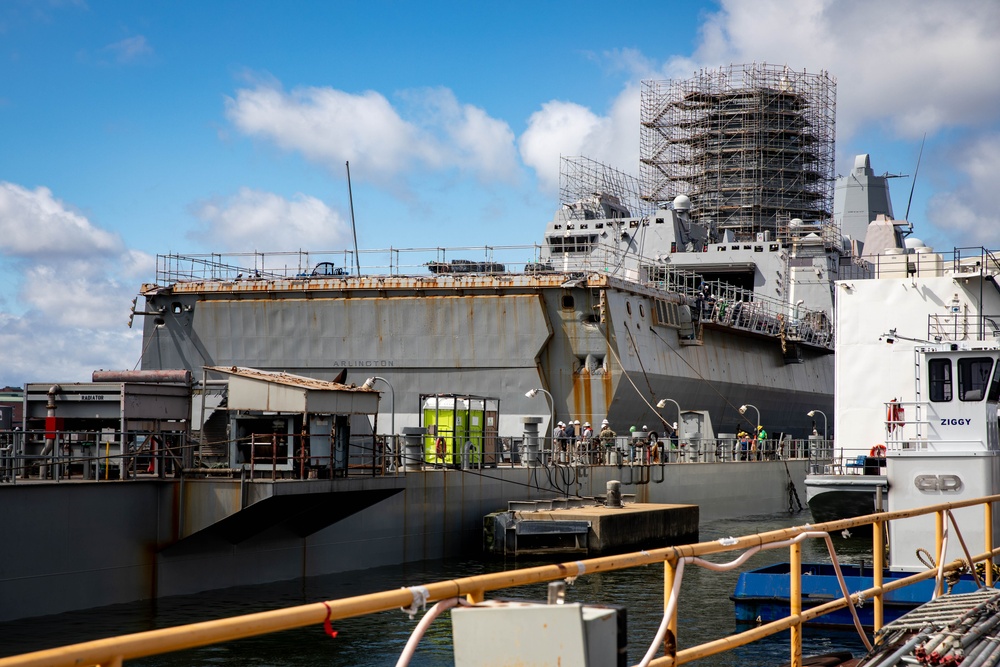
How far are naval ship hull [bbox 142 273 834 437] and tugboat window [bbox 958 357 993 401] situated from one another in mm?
15427

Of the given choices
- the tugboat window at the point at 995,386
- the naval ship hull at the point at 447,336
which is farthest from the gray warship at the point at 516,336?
the tugboat window at the point at 995,386

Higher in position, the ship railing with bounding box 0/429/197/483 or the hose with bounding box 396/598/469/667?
the ship railing with bounding box 0/429/197/483

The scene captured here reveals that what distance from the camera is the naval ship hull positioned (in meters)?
33.3

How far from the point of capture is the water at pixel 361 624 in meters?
13.2

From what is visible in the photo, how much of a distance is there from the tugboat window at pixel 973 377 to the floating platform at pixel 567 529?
7.82 metres

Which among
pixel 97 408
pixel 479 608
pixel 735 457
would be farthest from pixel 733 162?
pixel 479 608

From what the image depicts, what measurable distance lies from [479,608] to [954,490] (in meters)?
11.3

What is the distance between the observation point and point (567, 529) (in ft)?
73.4

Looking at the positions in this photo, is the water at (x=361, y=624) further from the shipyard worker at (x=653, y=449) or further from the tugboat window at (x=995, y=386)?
the shipyard worker at (x=653, y=449)

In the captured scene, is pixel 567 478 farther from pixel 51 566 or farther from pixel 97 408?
pixel 51 566

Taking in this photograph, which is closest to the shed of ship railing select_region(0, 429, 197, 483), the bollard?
ship railing select_region(0, 429, 197, 483)

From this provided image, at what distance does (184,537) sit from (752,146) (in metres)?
54.8

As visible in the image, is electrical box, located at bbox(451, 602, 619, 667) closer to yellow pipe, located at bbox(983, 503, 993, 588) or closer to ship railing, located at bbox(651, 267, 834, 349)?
yellow pipe, located at bbox(983, 503, 993, 588)

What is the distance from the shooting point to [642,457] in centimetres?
3038
